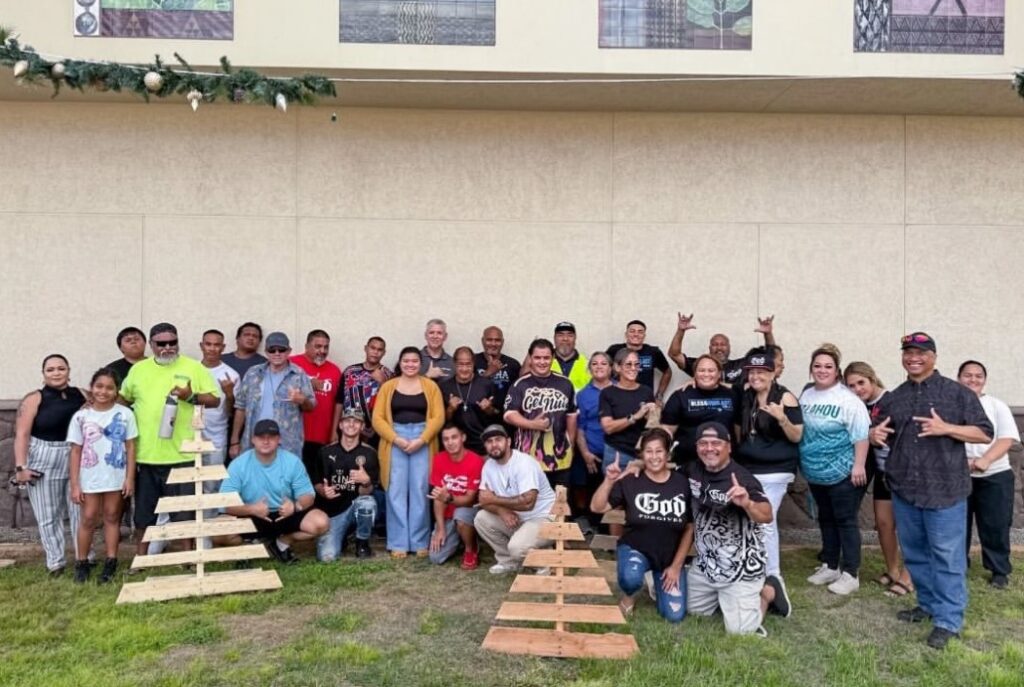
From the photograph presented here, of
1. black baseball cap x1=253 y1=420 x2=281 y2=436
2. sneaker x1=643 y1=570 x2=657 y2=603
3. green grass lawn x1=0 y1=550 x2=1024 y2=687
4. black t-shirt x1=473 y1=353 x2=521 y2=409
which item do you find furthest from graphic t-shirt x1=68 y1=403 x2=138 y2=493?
sneaker x1=643 y1=570 x2=657 y2=603

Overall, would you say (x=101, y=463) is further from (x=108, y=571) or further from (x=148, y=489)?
(x=108, y=571)

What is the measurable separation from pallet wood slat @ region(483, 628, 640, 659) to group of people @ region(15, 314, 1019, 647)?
28.1 inches

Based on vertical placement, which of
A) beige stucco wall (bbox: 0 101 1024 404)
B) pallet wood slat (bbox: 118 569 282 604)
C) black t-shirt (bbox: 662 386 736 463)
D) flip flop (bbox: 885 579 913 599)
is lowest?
flip flop (bbox: 885 579 913 599)

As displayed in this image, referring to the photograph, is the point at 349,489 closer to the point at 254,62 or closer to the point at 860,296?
the point at 254,62

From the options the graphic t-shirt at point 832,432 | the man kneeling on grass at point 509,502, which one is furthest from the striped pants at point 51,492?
the graphic t-shirt at point 832,432

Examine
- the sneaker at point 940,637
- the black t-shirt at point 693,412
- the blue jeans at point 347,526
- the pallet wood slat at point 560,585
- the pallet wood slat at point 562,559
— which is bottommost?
the sneaker at point 940,637

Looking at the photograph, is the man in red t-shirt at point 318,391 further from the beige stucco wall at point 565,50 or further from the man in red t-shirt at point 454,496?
the beige stucco wall at point 565,50

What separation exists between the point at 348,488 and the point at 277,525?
652 millimetres

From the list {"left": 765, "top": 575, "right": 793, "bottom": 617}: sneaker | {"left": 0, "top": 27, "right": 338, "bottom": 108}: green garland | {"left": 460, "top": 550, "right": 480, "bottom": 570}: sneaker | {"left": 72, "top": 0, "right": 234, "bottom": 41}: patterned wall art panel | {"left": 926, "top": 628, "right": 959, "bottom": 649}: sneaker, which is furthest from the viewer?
{"left": 72, "top": 0, "right": 234, "bottom": 41}: patterned wall art panel

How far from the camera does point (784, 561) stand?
22.1ft

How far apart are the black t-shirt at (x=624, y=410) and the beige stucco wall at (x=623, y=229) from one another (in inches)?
69.9

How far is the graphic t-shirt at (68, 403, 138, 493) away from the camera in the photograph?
19.6ft

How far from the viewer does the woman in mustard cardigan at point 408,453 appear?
6.73 meters

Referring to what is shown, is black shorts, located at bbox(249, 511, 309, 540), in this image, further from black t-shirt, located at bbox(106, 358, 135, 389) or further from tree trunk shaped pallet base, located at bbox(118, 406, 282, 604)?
black t-shirt, located at bbox(106, 358, 135, 389)
